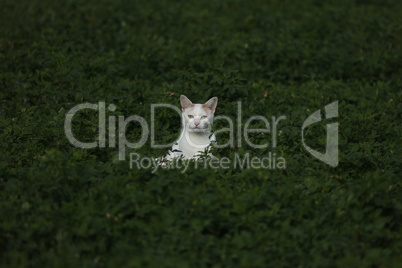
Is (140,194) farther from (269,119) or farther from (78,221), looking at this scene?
(269,119)

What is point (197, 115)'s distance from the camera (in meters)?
6.75

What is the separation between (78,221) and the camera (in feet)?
15.7

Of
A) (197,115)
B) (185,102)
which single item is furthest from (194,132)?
(185,102)

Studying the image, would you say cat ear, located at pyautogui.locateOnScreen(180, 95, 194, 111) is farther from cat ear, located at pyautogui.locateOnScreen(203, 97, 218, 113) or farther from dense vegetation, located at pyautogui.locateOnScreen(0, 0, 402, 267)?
dense vegetation, located at pyautogui.locateOnScreen(0, 0, 402, 267)

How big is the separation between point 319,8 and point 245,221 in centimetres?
1002

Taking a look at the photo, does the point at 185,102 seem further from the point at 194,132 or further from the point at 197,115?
the point at 194,132

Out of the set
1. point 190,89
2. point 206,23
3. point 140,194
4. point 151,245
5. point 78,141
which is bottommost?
point 151,245

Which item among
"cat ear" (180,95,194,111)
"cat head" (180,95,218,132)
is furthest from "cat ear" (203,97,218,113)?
"cat ear" (180,95,194,111)

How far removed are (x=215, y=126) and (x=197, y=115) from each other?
0.32 m

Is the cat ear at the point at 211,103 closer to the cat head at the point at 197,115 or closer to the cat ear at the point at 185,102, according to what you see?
the cat head at the point at 197,115

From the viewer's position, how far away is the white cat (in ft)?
21.6

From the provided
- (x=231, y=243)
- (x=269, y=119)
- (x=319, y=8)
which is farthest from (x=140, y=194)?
(x=319, y=8)

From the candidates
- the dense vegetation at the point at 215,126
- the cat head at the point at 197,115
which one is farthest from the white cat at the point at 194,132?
the dense vegetation at the point at 215,126

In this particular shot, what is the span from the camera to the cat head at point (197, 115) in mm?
6641
